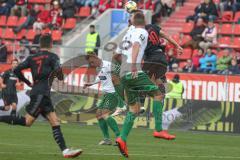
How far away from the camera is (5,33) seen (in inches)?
1554

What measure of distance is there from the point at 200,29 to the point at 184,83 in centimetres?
430

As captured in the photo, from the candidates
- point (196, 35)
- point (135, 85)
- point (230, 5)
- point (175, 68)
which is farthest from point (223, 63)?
point (135, 85)

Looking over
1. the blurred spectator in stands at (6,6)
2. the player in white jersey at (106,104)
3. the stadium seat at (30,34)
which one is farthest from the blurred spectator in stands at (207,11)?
the player in white jersey at (106,104)

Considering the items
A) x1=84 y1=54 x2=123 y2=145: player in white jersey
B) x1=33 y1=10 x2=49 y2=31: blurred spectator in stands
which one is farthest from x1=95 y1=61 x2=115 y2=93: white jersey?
x1=33 y1=10 x2=49 y2=31: blurred spectator in stands

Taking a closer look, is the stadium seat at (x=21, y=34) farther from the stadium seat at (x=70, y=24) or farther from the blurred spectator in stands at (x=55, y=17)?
the stadium seat at (x=70, y=24)

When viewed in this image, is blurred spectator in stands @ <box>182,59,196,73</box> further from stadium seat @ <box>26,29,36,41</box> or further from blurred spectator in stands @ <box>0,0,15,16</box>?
blurred spectator in stands @ <box>0,0,15,16</box>

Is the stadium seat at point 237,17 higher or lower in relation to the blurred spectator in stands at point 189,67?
higher

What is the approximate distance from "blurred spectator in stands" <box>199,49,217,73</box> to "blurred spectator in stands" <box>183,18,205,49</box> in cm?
233

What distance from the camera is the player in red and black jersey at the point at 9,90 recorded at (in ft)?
93.2

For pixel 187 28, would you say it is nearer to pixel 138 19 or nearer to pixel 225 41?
pixel 225 41

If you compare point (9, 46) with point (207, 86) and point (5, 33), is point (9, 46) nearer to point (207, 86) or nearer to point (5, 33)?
point (5, 33)

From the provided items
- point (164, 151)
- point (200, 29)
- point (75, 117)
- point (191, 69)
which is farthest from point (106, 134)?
point (200, 29)

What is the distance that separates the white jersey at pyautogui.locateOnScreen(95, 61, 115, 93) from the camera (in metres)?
19.4

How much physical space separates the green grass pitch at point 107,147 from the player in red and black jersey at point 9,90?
15.3 feet
